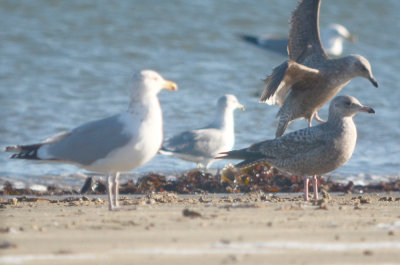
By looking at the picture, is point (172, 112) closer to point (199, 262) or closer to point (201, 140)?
point (201, 140)

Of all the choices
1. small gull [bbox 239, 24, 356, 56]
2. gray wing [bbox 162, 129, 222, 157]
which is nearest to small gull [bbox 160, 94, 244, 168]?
gray wing [bbox 162, 129, 222, 157]

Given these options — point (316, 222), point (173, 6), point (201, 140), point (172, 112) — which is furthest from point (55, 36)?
point (316, 222)

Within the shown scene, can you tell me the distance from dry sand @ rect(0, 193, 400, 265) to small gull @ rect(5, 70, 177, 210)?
0.38 meters

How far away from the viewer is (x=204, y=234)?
13.3 ft

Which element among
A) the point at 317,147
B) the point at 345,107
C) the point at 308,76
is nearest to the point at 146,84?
the point at 317,147

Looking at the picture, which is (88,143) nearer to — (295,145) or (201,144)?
(295,145)

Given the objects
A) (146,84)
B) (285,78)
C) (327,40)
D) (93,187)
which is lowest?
(93,187)

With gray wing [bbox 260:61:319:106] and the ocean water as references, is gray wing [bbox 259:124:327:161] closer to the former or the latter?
gray wing [bbox 260:61:319:106]

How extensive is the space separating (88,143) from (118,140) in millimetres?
298

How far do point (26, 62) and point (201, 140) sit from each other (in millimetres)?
7911

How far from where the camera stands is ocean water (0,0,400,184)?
442 inches

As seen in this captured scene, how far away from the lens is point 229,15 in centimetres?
2239

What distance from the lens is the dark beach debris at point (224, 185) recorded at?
758 centimetres

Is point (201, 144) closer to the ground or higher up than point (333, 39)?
closer to the ground
